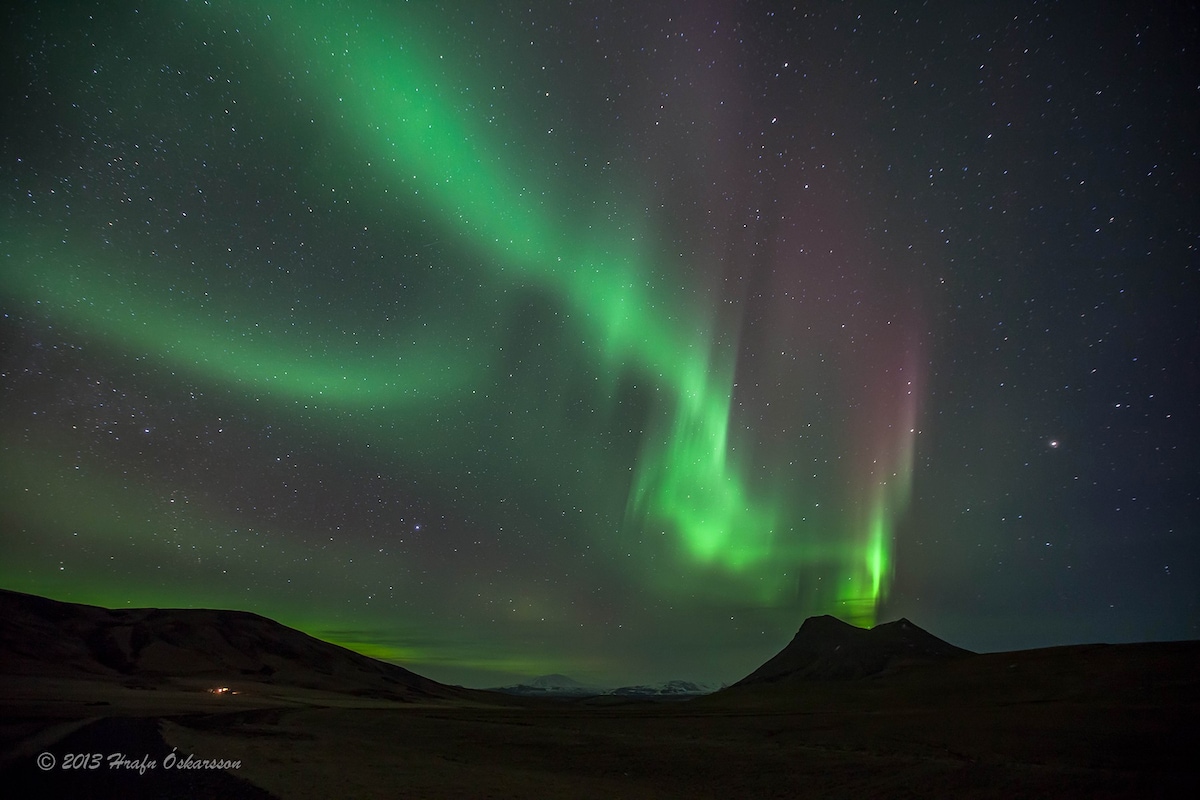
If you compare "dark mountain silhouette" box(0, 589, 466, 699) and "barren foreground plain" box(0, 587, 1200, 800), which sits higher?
"barren foreground plain" box(0, 587, 1200, 800)

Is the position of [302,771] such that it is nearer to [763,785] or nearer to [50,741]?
[50,741]

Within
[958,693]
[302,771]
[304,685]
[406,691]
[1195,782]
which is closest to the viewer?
[1195,782]

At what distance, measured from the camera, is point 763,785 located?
22.5m

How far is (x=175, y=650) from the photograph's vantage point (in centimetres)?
12475

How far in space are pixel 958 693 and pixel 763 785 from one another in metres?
56.4

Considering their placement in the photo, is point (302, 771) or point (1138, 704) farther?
point (1138, 704)

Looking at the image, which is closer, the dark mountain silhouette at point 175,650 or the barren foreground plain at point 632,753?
the barren foreground plain at point 632,753

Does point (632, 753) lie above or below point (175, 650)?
above

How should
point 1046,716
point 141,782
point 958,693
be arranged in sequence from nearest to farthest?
point 141,782, point 1046,716, point 958,693

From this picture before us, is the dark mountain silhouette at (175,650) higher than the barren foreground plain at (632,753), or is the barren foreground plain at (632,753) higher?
the barren foreground plain at (632,753)

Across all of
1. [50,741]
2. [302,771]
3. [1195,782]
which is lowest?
[50,741]

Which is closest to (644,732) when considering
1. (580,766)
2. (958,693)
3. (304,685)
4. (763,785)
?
(580,766)

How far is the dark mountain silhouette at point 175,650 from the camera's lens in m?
104

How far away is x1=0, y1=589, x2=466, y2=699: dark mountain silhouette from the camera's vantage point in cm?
10444
